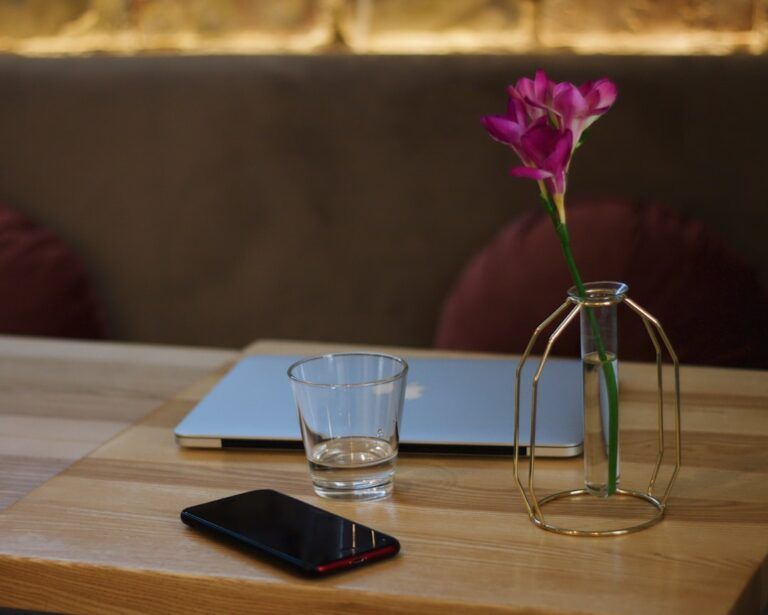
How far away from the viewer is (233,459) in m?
0.89

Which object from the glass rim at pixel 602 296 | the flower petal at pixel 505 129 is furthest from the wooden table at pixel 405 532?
the flower petal at pixel 505 129

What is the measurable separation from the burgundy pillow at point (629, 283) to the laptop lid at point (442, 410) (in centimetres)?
43

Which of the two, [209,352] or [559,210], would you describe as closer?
[559,210]

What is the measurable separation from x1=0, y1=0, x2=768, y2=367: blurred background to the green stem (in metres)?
0.78

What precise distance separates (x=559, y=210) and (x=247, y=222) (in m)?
1.18

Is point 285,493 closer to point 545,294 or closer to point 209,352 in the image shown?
point 209,352

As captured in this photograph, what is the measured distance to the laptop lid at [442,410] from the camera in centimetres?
88

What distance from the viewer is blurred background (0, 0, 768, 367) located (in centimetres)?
161

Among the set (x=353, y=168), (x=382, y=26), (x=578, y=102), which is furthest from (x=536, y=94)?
(x=382, y=26)

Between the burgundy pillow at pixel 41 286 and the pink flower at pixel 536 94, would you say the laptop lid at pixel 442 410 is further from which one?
the burgundy pillow at pixel 41 286

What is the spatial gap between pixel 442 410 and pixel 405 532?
0.74 feet

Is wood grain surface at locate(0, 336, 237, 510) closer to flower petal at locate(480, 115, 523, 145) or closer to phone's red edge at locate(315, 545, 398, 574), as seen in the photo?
phone's red edge at locate(315, 545, 398, 574)

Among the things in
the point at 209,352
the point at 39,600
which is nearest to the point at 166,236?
the point at 209,352

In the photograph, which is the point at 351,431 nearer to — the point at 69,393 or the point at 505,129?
the point at 505,129
